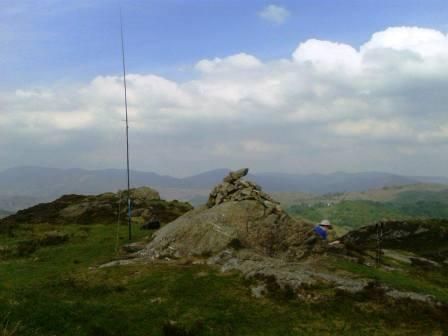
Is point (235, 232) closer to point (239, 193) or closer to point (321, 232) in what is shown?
point (239, 193)

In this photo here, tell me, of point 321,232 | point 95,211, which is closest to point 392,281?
point 321,232

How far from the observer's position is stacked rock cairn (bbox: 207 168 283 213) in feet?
111

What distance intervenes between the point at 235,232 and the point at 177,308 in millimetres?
10227

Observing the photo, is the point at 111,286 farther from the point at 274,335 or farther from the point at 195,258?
the point at 274,335

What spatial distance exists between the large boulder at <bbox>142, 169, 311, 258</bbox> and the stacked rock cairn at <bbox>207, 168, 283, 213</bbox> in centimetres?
13

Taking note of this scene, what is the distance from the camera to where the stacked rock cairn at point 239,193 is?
111 ft

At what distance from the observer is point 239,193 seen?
34.5 meters

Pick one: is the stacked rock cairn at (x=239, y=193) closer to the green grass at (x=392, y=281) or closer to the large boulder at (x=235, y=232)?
the large boulder at (x=235, y=232)

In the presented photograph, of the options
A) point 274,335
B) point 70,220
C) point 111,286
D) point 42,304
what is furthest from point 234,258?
point 70,220

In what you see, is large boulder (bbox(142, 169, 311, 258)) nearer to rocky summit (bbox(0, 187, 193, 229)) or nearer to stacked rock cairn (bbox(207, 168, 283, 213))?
stacked rock cairn (bbox(207, 168, 283, 213))

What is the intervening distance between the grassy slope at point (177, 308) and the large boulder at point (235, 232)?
3.17m

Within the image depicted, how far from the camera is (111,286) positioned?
77.8ft

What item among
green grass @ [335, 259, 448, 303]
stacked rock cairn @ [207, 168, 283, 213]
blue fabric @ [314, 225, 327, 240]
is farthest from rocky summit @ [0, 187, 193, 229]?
green grass @ [335, 259, 448, 303]

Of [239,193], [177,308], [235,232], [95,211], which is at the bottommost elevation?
[177,308]
